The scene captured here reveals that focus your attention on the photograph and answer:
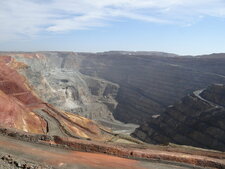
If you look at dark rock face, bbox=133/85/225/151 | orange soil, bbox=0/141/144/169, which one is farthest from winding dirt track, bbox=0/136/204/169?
dark rock face, bbox=133/85/225/151

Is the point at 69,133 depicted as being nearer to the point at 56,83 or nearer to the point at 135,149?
the point at 135,149

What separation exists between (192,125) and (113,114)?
48245mm

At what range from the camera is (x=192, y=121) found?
66375 mm

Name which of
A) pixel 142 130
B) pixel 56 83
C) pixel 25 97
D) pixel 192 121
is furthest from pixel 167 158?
pixel 56 83

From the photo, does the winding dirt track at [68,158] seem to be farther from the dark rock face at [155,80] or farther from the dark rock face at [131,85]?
the dark rock face at [155,80]

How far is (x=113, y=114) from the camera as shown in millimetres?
110625

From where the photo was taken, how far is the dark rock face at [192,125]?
198 ft

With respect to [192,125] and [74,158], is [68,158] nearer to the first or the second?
[74,158]

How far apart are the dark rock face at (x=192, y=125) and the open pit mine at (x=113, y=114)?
8.6 inches

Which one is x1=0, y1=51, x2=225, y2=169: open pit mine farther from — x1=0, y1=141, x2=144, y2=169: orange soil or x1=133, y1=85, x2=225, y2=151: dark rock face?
x1=133, y1=85, x2=225, y2=151: dark rock face

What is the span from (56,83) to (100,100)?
19.4 m

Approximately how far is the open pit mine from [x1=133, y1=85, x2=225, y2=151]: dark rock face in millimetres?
217

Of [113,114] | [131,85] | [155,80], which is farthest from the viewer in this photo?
[131,85]

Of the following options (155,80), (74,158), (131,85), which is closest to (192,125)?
(74,158)
